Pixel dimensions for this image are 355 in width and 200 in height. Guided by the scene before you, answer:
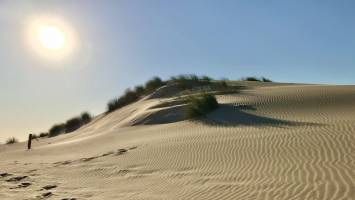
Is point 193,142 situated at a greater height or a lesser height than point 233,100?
lesser

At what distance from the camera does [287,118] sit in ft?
58.3

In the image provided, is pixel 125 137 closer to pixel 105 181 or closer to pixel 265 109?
pixel 265 109

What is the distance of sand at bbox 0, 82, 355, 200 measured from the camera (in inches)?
340

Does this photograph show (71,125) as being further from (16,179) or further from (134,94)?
(16,179)

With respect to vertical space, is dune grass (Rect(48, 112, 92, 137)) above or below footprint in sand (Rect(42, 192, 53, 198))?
above

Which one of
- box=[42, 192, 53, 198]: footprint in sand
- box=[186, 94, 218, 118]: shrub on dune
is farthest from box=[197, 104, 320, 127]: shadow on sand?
box=[42, 192, 53, 198]: footprint in sand

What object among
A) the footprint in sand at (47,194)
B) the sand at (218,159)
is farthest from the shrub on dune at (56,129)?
the footprint in sand at (47,194)

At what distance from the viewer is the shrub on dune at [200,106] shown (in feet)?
68.7

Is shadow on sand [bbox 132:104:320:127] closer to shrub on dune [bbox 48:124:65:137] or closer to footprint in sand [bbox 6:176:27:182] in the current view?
footprint in sand [bbox 6:176:27:182]

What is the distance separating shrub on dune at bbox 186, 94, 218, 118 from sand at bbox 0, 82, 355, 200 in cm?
50

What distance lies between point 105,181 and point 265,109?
10.5 meters

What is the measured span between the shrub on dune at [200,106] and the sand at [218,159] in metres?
0.50

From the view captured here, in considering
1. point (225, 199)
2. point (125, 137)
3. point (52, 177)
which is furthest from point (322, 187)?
point (125, 137)

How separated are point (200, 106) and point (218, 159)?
923cm
